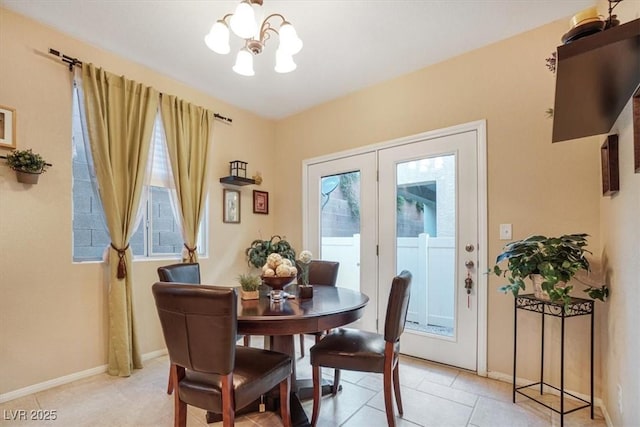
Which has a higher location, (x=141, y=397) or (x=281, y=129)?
(x=281, y=129)

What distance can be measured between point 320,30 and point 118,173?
6.79 feet

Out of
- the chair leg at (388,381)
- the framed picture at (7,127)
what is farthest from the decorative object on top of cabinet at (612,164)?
the framed picture at (7,127)

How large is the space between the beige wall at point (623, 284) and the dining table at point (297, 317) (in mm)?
1267

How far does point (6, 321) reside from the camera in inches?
86.9

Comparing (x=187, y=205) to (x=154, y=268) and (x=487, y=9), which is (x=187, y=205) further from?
(x=487, y=9)

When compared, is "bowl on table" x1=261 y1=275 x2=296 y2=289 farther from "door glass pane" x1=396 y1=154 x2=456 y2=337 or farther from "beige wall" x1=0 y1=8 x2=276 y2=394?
"beige wall" x1=0 y1=8 x2=276 y2=394

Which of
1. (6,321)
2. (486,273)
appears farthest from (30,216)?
(486,273)

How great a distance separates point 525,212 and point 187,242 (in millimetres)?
3060

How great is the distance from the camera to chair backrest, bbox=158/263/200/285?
227 cm

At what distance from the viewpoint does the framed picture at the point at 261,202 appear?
4062mm

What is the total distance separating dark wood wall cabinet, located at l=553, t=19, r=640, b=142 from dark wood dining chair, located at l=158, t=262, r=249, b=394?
2.52 metres

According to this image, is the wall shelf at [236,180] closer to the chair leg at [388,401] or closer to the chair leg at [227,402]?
the chair leg at [227,402]

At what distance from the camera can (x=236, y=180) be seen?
362cm

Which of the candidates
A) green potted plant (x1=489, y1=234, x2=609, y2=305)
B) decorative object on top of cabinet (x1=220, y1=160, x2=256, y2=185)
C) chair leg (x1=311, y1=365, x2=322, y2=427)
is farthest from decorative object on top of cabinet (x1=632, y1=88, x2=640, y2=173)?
decorative object on top of cabinet (x1=220, y1=160, x2=256, y2=185)
